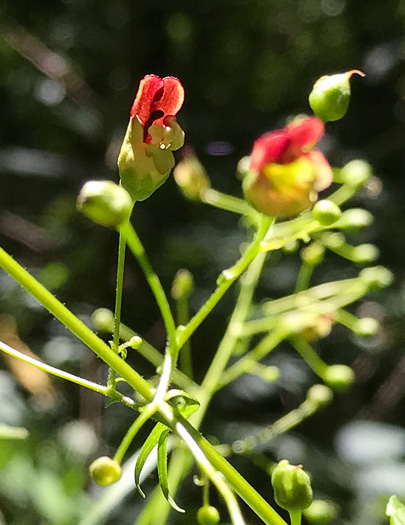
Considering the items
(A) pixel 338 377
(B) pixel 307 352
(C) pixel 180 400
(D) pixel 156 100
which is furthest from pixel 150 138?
(B) pixel 307 352

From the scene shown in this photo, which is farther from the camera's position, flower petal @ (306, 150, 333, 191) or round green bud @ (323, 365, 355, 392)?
round green bud @ (323, 365, 355, 392)

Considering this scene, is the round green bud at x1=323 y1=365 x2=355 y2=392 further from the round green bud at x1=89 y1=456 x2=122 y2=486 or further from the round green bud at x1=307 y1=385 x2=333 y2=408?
the round green bud at x1=89 y1=456 x2=122 y2=486

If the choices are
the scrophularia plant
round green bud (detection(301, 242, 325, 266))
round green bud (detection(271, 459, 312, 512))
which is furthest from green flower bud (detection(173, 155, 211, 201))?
round green bud (detection(271, 459, 312, 512))

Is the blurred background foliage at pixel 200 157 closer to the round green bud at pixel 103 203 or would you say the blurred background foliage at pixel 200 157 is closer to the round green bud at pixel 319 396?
the round green bud at pixel 319 396

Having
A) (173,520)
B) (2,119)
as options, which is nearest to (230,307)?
(173,520)

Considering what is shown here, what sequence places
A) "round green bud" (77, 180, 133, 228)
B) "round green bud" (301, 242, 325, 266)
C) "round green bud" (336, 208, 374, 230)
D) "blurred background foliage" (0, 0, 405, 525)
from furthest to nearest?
"blurred background foliage" (0, 0, 405, 525) < "round green bud" (301, 242, 325, 266) < "round green bud" (336, 208, 374, 230) < "round green bud" (77, 180, 133, 228)

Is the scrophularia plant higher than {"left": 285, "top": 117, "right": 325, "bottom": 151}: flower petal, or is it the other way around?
{"left": 285, "top": 117, "right": 325, "bottom": 151}: flower petal

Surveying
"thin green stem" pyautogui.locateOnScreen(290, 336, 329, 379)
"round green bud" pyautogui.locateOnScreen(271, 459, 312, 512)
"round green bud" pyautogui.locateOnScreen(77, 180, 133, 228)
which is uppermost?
"round green bud" pyautogui.locateOnScreen(77, 180, 133, 228)

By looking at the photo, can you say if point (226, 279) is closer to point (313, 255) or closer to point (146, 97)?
point (146, 97)
